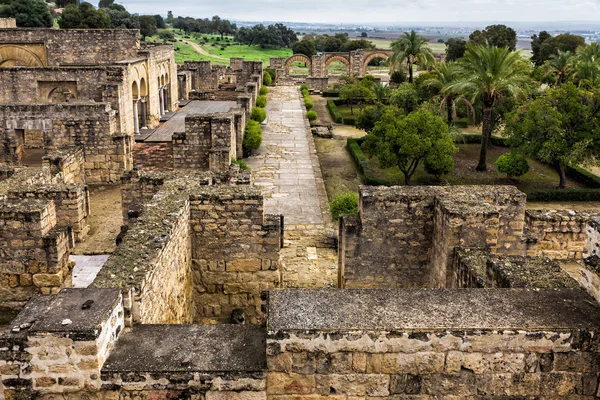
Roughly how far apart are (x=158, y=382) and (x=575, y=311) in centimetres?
311

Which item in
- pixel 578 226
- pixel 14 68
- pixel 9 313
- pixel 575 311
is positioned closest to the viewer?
pixel 575 311

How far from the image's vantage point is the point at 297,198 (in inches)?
625

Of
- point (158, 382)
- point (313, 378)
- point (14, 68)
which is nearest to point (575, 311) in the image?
point (313, 378)

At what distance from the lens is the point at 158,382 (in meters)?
3.95

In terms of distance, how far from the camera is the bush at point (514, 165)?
60.6 feet

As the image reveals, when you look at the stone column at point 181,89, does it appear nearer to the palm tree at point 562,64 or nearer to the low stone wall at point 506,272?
the palm tree at point 562,64

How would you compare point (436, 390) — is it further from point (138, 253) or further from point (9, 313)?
→ point (9, 313)

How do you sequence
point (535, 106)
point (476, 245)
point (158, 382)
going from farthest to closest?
point (535, 106), point (476, 245), point (158, 382)

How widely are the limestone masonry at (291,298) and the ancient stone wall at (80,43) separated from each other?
16.2 m

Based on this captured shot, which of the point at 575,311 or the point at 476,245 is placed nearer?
the point at 575,311

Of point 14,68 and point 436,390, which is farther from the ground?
point 14,68

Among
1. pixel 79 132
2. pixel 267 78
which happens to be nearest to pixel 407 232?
pixel 79 132

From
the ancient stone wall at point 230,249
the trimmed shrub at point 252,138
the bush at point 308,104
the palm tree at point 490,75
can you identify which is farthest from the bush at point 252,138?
the ancient stone wall at point 230,249

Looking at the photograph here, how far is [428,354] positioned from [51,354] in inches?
103
